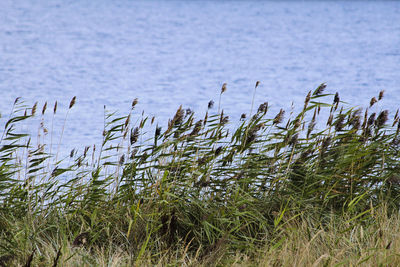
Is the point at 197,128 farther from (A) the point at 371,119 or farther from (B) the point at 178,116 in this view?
(A) the point at 371,119

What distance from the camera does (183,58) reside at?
14.7 m

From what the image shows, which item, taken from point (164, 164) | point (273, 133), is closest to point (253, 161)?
point (273, 133)

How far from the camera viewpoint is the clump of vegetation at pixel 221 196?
376 cm

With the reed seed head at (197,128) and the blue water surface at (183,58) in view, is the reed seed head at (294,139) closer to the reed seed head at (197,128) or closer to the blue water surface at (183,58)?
the reed seed head at (197,128)

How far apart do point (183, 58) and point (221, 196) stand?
35.5ft

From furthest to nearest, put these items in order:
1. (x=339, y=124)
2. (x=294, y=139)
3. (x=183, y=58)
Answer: (x=183, y=58)
(x=339, y=124)
(x=294, y=139)

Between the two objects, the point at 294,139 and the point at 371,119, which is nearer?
the point at 294,139

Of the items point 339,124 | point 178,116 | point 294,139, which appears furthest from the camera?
point 339,124

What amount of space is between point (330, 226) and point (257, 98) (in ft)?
21.4

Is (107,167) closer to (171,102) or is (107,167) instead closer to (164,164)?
(164,164)

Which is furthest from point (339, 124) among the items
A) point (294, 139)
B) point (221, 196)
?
point (221, 196)

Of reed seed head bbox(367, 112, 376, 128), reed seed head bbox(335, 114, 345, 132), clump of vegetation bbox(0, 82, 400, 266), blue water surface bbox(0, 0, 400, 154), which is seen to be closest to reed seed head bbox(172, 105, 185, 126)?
clump of vegetation bbox(0, 82, 400, 266)

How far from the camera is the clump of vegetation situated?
3762 mm

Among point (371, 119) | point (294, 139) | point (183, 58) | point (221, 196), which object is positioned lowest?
point (183, 58)
